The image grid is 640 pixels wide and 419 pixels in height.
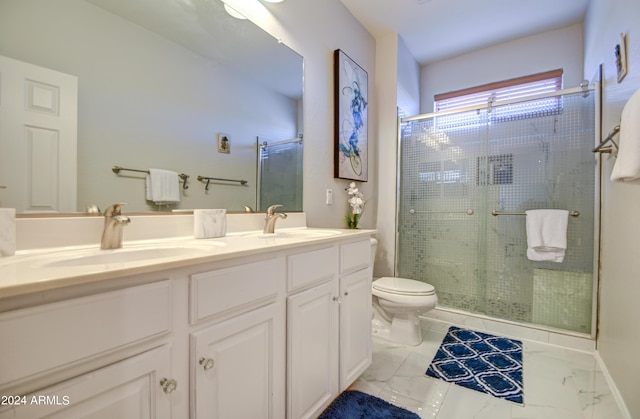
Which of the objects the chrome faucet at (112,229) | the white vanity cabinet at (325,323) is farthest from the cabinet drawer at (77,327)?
the white vanity cabinet at (325,323)

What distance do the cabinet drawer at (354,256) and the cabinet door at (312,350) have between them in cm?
12

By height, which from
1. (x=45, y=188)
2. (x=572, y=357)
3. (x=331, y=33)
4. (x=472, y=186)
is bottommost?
(x=572, y=357)

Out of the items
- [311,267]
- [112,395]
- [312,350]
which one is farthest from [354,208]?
[112,395]

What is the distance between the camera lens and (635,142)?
3.31 feet

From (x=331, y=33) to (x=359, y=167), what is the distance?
1006 mm

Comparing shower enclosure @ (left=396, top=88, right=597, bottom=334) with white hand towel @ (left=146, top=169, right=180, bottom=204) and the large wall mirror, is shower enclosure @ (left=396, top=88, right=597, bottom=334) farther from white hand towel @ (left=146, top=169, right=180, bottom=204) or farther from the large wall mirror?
white hand towel @ (left=146, top=169, right=180, bottom=204)

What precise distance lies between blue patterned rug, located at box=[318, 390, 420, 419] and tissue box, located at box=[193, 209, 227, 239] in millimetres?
953

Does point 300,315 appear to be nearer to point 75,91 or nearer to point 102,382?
point 102,382

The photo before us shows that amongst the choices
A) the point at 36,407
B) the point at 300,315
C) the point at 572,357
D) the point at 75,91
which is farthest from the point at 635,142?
the point at 75,91

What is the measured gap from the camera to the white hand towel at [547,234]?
207cm

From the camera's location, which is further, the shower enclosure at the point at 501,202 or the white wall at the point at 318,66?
the shower enclosure at the point at 501,202

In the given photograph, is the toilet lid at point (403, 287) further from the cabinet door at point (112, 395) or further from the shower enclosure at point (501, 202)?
the cabinet door at point (112, 395)

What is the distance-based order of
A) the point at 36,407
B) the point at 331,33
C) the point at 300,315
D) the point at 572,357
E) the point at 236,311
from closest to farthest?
the point at 36,407 → the point at 236,311 → the point at 300,315 → the point at 572,357 → the point at 331,33

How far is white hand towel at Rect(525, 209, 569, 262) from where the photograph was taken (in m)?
2.07
